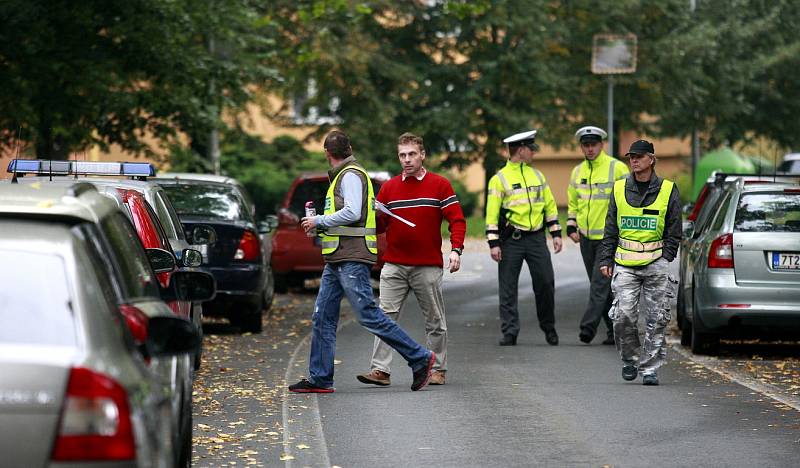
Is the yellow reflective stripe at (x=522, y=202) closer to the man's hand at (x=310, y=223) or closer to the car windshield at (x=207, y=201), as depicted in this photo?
the car windshield at (x=207, y=201)

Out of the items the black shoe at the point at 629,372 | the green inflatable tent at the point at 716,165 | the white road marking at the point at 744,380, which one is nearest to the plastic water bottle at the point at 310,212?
the black shoe at the point at 629,372

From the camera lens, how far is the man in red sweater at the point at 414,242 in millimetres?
11008

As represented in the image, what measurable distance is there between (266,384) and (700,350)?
168 inches

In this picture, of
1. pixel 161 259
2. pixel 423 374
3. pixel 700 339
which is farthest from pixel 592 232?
pixel 161 259

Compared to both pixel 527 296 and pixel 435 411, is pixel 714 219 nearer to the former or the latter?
pixel 435 411

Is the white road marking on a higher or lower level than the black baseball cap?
lower

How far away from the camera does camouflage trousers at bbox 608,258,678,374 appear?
11141mm

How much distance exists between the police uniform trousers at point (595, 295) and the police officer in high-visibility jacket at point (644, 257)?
2.66m

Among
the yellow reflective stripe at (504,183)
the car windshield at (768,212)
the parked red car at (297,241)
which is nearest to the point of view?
the car windshield at (768,212)

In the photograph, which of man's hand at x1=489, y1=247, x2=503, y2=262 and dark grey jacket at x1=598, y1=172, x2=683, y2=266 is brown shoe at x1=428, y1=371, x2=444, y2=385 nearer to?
dark grey jacket at x1=598, y1=172, x2=683, y2=266

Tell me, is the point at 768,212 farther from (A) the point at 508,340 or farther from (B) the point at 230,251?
(B) the point at 230,251

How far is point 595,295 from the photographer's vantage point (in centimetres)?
1402

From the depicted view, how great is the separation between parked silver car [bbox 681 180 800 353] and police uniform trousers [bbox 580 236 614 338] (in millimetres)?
997

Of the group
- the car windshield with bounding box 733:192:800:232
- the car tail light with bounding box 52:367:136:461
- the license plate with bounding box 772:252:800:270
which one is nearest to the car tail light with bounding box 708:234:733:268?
the car windshield with bounding box 733:192:800:232
